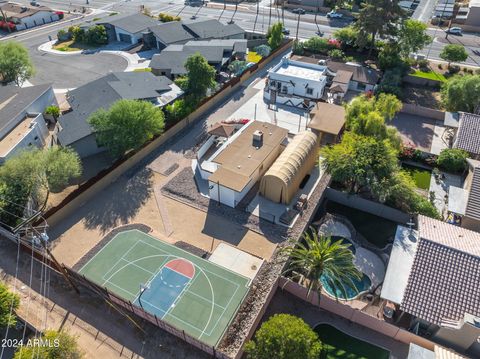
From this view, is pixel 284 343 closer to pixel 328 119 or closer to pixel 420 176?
pixel 420 176

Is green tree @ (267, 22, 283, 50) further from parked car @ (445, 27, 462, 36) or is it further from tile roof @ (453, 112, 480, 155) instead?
parked car @ (445, 27, 462, 36)

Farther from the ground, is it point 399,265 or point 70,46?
point 70,46

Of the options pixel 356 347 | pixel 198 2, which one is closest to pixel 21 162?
pixel 356 347

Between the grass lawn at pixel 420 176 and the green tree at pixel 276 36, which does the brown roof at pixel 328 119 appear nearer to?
the grass lawn at pixel 420 176

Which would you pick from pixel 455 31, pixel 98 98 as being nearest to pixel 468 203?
pixel 98 98

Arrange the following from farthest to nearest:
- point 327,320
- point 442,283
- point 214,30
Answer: point 214,30 < point 327,320 < point 442,283

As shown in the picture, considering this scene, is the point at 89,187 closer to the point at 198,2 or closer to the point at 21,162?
the point at 21,162

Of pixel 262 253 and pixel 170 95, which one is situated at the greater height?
pixel 170 95

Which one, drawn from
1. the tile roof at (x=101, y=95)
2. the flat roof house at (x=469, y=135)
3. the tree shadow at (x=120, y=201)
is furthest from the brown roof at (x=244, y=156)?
the flat roof house at (x=469, y=135)
